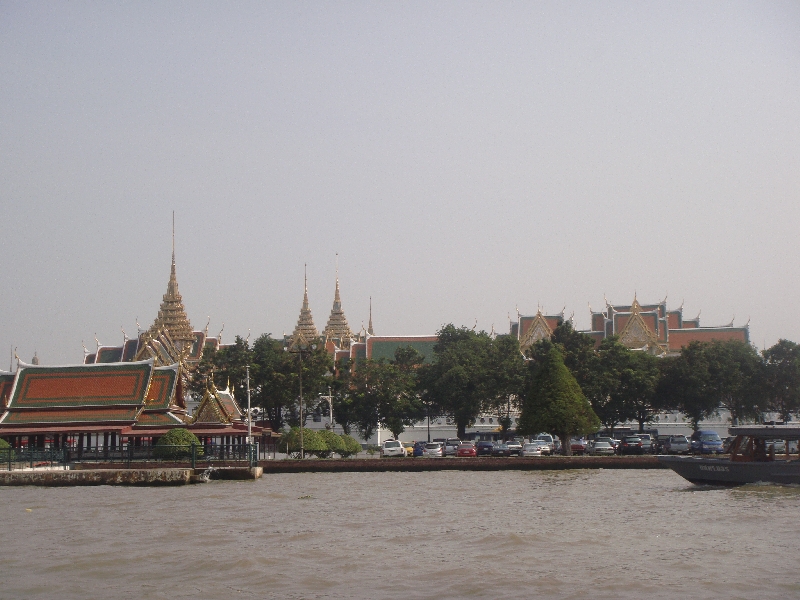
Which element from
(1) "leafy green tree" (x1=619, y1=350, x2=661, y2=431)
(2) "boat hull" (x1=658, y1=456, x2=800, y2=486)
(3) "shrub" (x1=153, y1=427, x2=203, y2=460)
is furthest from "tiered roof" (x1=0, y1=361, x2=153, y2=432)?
(1) "leafy green tree" (x1=619, y1=350, x2=661, y2=431)

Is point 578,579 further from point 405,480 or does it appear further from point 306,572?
point 405,480

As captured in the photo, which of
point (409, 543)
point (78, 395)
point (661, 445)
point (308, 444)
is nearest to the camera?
point (409, 543)

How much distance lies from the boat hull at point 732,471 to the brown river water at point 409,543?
0.51m

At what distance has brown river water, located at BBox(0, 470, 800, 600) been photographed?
16219 millimetres

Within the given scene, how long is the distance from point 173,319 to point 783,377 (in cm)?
5913

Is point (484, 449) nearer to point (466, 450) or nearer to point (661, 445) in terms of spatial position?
point (466, 450)

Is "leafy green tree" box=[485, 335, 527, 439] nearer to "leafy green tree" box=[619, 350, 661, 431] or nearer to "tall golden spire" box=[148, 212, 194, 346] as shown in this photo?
"leafy green tree" box=[619, 350, 661, 431]

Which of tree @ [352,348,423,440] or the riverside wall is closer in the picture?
the riverside wall

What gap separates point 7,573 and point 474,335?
211ft

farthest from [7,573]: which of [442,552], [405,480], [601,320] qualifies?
[601,320]

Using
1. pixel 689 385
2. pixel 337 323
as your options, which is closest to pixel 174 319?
pixel 337 323

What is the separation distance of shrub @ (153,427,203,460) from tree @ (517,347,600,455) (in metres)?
16.2

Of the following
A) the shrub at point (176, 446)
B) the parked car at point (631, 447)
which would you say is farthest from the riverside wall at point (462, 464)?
the parked car at point (631, 447)

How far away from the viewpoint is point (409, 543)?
20.8 metres
